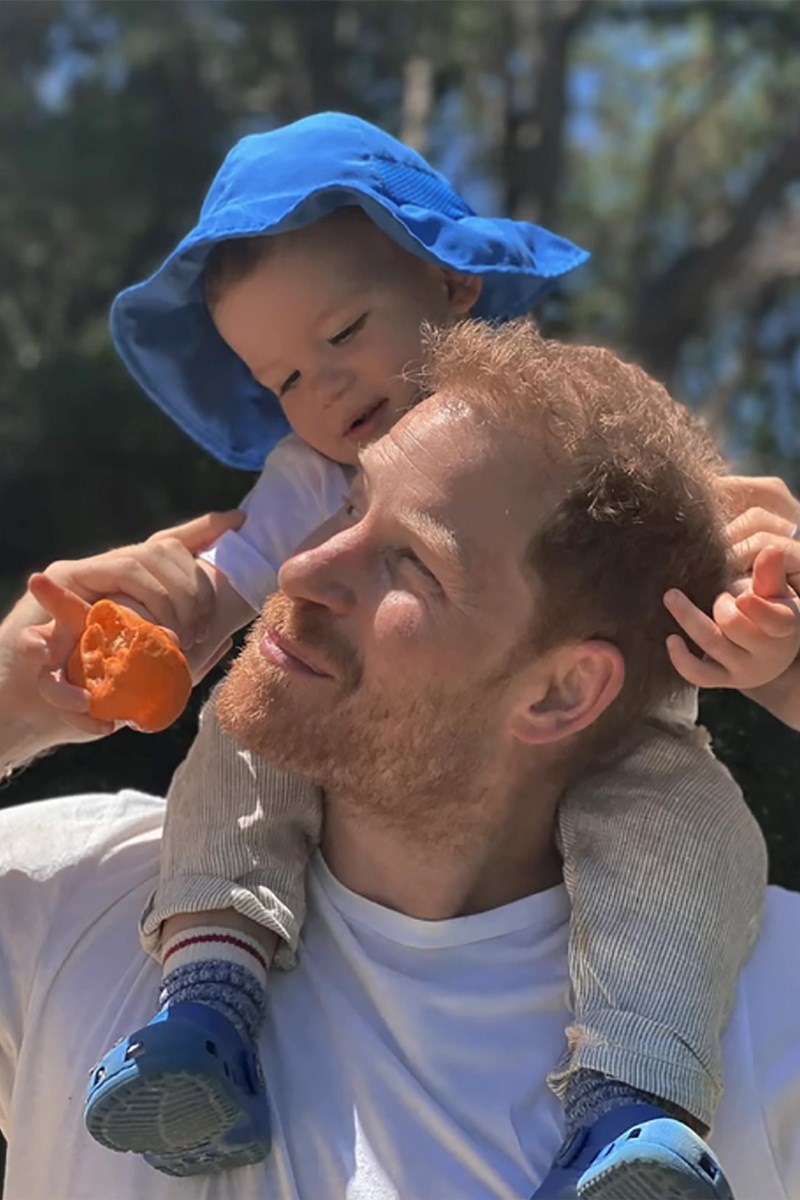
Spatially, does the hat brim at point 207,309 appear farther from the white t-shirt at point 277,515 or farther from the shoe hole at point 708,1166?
the shoe hole at point 708,1166

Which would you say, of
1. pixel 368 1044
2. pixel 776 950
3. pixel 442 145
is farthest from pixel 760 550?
pixel 442 145

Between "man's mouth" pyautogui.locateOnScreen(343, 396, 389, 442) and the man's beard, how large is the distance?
1.27 feet

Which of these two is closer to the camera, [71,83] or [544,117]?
[71,83]

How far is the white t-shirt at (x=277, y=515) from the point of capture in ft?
6.57

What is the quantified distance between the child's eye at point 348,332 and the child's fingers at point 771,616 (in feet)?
2.52

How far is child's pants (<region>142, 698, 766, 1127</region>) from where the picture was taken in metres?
1.58

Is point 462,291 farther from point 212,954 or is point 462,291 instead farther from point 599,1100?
point 599,1100

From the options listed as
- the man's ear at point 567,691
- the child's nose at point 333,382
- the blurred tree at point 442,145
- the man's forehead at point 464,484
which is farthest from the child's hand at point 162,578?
the blurred tree at point 442,145

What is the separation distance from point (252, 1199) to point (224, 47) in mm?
9737

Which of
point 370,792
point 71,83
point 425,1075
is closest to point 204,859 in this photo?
point 370,792

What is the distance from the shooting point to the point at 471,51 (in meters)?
10.6

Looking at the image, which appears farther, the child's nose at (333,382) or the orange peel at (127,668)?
the child's nose at (333,382)

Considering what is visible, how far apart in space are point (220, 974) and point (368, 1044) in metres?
0.21

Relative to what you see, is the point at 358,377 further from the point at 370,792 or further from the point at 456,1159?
the point at 456,1159
